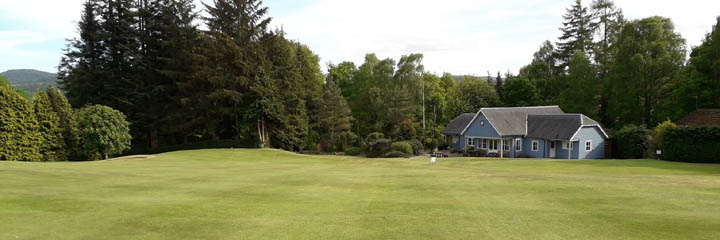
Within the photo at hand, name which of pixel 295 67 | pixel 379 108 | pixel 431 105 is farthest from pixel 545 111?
pixel 295 67

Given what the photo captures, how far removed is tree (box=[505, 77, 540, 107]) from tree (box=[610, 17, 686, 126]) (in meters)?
12.8

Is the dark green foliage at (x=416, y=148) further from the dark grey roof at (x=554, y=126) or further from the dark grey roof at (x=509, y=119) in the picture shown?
the dark grey roof at (x=554, y=126)

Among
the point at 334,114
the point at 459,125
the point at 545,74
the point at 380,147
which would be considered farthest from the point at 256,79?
the point at 545,74

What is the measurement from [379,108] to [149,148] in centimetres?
2809

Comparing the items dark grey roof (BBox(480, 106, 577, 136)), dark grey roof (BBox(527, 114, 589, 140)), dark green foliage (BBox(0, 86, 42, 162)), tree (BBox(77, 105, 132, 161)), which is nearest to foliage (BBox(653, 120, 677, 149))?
dark grey roof (BBox(527, 114, 589, 140))

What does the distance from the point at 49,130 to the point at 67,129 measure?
1296 mm

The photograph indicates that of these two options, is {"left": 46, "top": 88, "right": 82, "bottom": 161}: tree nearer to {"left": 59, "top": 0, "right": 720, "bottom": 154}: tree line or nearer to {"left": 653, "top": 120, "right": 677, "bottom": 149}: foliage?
{"left": 59, "top": 0, "right": 720, "bottom": 154}: tree line

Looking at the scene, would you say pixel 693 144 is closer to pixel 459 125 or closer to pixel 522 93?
pixel 459 125

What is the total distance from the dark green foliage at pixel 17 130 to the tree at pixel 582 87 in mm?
53616

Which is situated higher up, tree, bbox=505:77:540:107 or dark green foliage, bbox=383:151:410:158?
tree, bbox=505:77:540:107

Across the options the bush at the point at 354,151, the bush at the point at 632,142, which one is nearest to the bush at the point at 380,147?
the bush at the point at 354,151

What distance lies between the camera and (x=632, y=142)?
127 feet

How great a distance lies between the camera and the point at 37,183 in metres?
15.8

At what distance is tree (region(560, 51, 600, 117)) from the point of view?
4972cm
